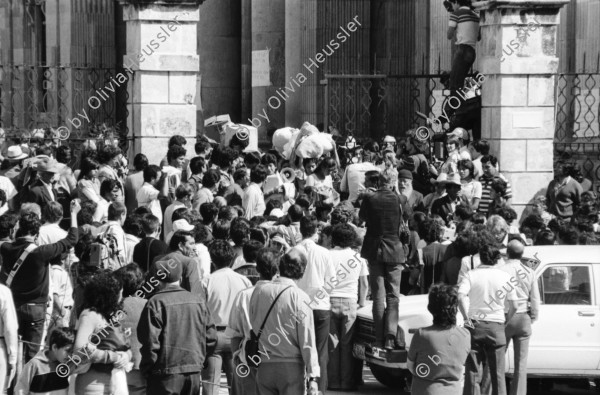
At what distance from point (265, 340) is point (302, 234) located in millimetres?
3151

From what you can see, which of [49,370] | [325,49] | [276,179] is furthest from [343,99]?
[49,370]

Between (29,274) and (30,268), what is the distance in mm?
59

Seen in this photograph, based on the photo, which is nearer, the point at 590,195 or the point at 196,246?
the point at 196,246

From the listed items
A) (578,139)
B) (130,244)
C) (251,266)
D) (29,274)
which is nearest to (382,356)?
(251,266)

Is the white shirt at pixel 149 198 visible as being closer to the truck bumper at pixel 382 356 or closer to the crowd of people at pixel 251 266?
the crowd of people at pixel 251 266

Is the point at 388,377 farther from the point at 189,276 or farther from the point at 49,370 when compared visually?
the point at 49,370

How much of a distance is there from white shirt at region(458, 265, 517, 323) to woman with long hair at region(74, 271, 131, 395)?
3483mm

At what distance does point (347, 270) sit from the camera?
14891 mm

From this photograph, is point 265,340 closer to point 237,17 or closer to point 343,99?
point 343,99

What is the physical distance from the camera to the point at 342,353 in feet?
50.2

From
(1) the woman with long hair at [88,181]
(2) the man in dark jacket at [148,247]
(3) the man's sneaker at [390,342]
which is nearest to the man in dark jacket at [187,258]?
(2) the man in dark jacket at [148,247]

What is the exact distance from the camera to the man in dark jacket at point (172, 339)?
1138 centimetres

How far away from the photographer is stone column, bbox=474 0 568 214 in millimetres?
21391

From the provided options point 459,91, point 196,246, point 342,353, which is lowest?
point 342,353
